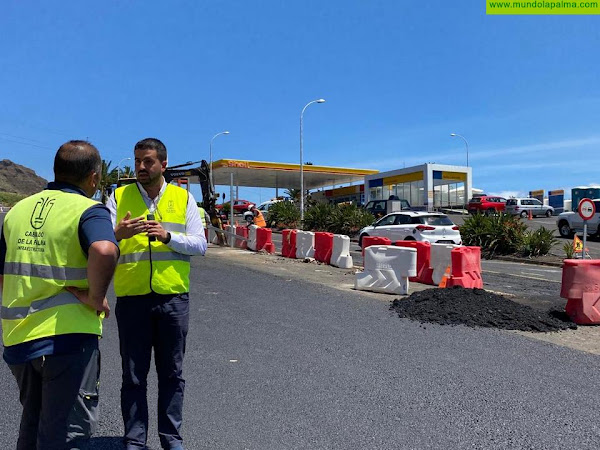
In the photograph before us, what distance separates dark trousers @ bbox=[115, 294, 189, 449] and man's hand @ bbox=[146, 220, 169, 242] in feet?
1.28

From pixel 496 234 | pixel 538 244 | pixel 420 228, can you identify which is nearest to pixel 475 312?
pixel 420 228

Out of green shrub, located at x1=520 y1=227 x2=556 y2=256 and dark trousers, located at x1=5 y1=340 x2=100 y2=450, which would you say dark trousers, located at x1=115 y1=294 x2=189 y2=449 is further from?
green shrub, located at x1=520 y1=227 x2=556 y2=256

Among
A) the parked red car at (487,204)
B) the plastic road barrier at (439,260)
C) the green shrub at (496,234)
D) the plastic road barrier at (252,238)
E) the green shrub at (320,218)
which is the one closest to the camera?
the plastic road barrier at (439,260)

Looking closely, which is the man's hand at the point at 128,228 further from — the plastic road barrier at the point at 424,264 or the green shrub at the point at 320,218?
the green shrub at the point at 320,218

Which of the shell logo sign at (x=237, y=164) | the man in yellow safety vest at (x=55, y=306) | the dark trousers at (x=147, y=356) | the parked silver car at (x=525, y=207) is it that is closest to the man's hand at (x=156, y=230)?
the dark trousers at (x=147, y=356)

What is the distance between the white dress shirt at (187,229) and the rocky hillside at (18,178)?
430 feet

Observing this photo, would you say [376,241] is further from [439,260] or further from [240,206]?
[240,206]

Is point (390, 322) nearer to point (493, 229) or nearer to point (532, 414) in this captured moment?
point (532, 414)

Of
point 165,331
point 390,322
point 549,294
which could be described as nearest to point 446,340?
point 390,322

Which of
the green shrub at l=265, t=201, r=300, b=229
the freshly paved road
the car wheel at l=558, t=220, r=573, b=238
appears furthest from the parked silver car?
the freshly paved road

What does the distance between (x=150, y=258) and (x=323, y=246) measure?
40.2ft

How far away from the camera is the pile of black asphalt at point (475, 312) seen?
22.7 ft

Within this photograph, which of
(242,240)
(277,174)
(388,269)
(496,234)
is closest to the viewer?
(388,269)

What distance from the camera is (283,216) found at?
3528 cm
